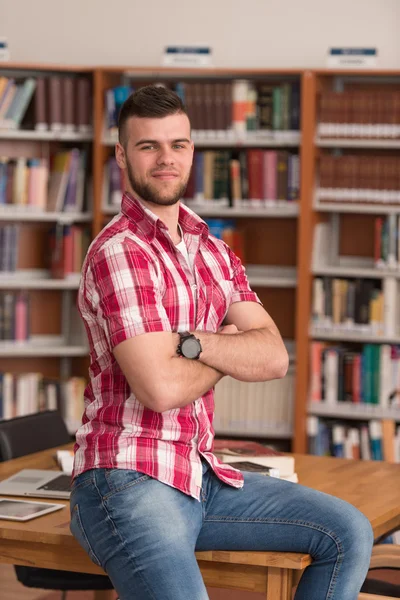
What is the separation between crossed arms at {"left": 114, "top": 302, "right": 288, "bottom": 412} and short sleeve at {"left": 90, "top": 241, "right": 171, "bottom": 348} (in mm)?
26

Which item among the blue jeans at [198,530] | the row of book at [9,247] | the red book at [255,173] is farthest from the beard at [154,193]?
the row of book at [9,247]

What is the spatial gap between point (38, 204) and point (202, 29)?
1362 mm

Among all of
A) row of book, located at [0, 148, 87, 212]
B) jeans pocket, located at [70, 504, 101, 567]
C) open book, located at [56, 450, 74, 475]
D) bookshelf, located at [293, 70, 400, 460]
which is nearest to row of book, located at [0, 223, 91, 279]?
row of book, located at [0, 148, 87, 212]

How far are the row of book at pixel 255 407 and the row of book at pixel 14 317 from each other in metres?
1.08

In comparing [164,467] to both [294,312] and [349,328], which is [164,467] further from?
[294,312]

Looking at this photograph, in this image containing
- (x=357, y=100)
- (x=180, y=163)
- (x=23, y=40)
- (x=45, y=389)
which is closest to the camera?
(x=180, y=163)

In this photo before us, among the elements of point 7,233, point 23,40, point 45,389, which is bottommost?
point 45,389

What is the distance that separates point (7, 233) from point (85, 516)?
132 inches

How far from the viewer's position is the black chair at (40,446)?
9.59 feet

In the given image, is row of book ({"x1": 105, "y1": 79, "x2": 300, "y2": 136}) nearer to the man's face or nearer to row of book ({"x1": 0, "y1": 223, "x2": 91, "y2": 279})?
row of book ({"x1": 0, "y1": 223, "x2": 91, "y2": 279})

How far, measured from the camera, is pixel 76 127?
205 inches

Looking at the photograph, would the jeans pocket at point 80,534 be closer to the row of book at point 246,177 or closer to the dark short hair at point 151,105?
the dark short hair at point 151,105

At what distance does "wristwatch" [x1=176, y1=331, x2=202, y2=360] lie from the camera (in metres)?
2.15

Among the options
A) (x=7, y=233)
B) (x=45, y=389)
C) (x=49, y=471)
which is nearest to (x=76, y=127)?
(x=7, y=233)
